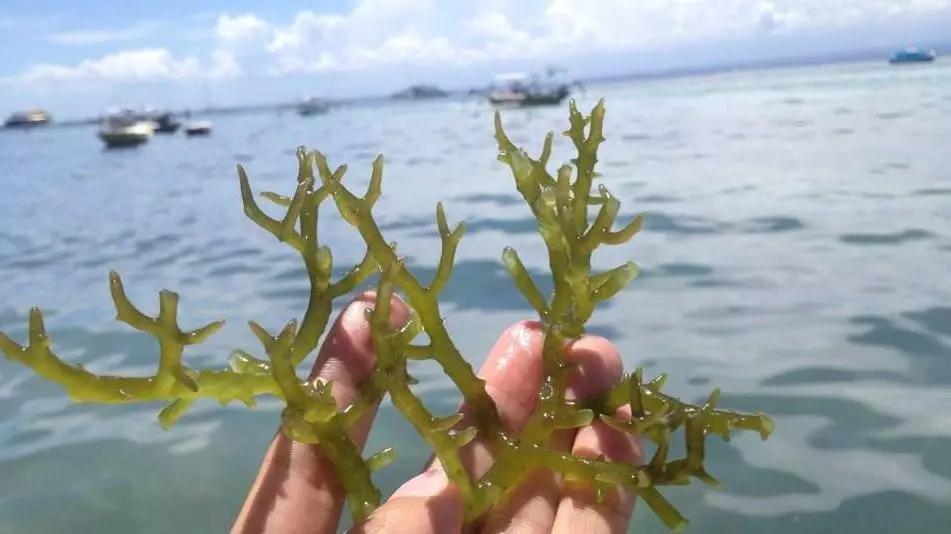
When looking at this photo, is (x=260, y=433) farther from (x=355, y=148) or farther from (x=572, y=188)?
(x=355, y=148)

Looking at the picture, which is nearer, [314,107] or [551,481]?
[551,481]

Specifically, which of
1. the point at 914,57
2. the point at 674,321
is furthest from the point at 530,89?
the point at 674,321

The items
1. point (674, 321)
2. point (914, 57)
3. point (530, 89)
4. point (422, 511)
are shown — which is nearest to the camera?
point (422, 511)

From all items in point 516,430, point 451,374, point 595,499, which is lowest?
point 595,499

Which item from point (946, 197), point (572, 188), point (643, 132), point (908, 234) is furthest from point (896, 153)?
point (572, 188)

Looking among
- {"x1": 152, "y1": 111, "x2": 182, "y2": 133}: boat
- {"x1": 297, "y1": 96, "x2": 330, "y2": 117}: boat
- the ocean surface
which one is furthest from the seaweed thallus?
{"x1": 297, "y1": 96, "x2": 330, "y2": 117}: boat

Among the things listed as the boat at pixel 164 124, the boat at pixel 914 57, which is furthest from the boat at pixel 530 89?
the boat at pixel 914 57

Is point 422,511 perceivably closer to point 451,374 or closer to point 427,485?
point 427,485

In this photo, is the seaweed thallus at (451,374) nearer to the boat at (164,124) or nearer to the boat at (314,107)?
the boat at (164,124)

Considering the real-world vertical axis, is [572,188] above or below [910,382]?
above
